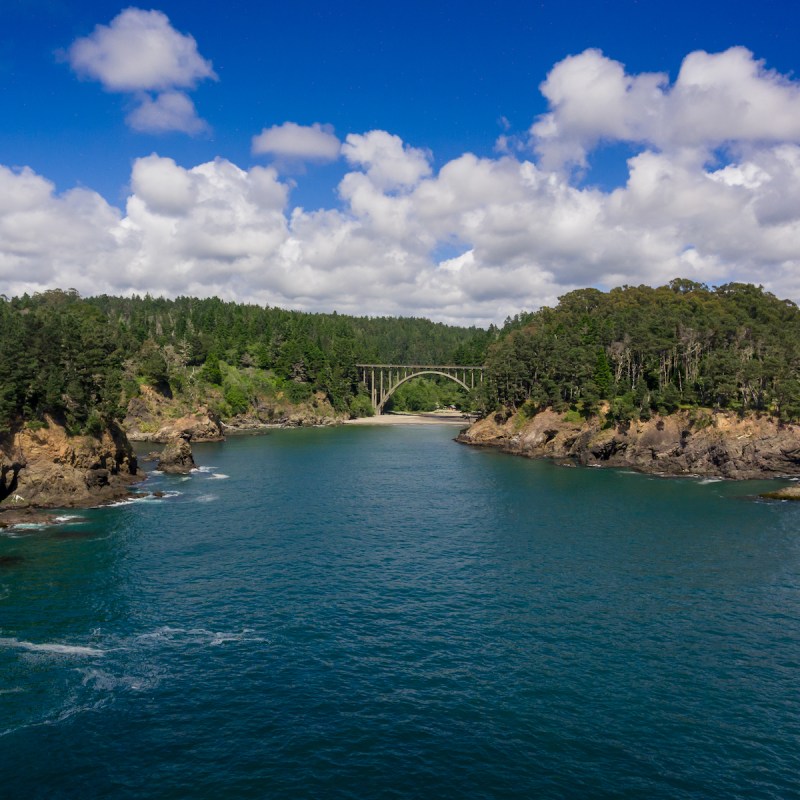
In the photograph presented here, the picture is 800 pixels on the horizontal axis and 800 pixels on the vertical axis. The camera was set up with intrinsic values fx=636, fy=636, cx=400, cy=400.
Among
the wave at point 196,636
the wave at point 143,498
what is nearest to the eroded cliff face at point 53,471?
the wave at point 143,498

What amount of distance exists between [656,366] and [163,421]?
120 metres

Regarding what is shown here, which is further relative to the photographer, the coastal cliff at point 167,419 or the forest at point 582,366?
the coastal cliff at point 167,419

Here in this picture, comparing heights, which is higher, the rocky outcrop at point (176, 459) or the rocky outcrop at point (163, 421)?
the rocky outcrop at point (163, 421)

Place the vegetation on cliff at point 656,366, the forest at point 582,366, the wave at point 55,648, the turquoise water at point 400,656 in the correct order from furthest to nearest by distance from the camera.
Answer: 1. the vegetation on cliff at point 656,366
2. the forest at point 582,366
3. the wave at point 55,648
4. the turquoise water at point 400,656

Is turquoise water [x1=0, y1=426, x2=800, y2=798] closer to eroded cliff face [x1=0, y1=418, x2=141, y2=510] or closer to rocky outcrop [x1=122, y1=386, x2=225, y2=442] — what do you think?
eroded cliff face [x1=0, y1=418, x2=141, y2=510]

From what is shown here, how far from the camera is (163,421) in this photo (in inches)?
6452

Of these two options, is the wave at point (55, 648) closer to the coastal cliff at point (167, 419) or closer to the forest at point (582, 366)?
the forest at point (582, 366)

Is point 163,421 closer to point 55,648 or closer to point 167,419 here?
point 167,419

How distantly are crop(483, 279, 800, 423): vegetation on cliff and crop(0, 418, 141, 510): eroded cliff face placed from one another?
93.5 metres

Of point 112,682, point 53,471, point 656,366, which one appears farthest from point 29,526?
point 656,366

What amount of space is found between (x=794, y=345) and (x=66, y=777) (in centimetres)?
13876

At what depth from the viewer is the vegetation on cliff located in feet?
395

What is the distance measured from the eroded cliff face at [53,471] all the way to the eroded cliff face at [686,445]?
86.2 m

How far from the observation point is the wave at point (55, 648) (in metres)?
42.4
